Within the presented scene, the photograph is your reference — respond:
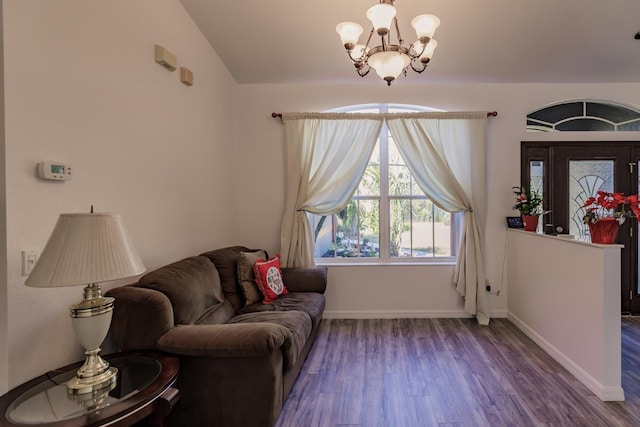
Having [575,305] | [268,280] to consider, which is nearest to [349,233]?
[268,280]

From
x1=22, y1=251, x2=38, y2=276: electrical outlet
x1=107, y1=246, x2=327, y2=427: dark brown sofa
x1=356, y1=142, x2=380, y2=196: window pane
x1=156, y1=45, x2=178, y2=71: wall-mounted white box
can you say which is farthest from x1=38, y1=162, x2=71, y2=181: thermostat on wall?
x1=356, y1=142, x2=380, y2=196: window pane

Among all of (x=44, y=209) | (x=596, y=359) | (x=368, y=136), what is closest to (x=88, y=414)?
(x=44, y=209)

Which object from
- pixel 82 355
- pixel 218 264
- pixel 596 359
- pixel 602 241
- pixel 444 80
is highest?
pixel 444 80

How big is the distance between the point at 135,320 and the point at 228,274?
112 cm

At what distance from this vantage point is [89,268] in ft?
3.91

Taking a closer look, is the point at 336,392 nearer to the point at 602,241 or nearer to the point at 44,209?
the point at 44,209

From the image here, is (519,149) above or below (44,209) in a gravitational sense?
above

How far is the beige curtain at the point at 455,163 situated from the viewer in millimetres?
3750

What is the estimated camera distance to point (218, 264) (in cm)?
281

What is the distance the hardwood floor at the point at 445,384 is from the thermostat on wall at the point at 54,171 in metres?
1.90

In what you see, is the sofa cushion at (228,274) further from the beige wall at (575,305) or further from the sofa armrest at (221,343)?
the beige wall at (575,305)

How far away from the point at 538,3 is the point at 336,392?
3.41 metres

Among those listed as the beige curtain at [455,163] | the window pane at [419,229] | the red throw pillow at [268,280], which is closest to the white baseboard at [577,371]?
the beige curtain at [455,163]

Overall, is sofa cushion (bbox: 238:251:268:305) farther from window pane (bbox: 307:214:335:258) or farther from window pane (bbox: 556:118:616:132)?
window pane (bbox: 556:118:616:132)
